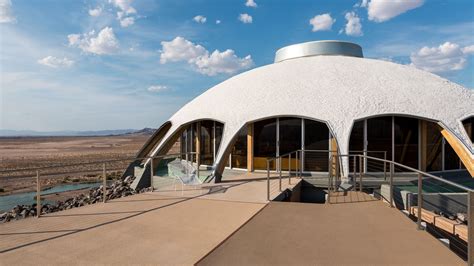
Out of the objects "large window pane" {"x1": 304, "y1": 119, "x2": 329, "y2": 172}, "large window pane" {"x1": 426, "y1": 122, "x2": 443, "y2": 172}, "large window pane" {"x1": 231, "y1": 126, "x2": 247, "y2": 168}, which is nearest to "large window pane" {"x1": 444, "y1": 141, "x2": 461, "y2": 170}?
"large window pane" {"x1": 426, "y1": 122, "x2": 443, "y2": 172}

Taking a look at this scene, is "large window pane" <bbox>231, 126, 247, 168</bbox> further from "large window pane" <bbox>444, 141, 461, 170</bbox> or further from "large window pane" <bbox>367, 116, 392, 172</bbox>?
"large window pane" <bbox>444, 141, 461, 170</bbox>

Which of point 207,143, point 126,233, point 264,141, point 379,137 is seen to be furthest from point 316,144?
point 126,233

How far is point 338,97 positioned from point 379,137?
2.14 m

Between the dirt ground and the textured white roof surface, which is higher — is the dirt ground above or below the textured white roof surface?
below

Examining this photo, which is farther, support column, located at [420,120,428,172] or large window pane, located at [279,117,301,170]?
large window pane, located at [279,117,301,170]

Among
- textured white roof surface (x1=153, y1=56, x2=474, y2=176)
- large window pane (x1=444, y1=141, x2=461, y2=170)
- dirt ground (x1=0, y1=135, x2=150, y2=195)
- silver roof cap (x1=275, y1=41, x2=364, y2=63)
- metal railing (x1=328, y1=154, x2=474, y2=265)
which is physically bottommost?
dirt ground (x1=0, y1=135, x2=150, y2=195)

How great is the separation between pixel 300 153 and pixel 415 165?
14.4 feet

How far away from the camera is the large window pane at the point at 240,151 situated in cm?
1298

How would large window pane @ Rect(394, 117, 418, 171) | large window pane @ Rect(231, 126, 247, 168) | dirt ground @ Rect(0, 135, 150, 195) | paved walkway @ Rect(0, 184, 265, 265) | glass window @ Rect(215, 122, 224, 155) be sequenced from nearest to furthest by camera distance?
1. paved walkway @ Rect(0, 184, 265, 265)
2. large window pane @ Rect(394, 117, 418, 171)
3. large window pane @ Rect(231, 126, 247, 168)
4. glass window @ Rect(215, 122, 224, 155)
5. dirt ground @ Rect(0, 135, 150, 195)

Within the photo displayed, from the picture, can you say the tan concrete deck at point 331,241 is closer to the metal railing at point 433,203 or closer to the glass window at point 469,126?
the metal railing at point 433,203

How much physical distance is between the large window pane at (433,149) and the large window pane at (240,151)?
697 centimetres

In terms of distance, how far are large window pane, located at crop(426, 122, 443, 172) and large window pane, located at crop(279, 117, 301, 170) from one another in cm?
484

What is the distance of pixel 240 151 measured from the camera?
43.6 feet

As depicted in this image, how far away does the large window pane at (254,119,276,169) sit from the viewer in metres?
12.7
